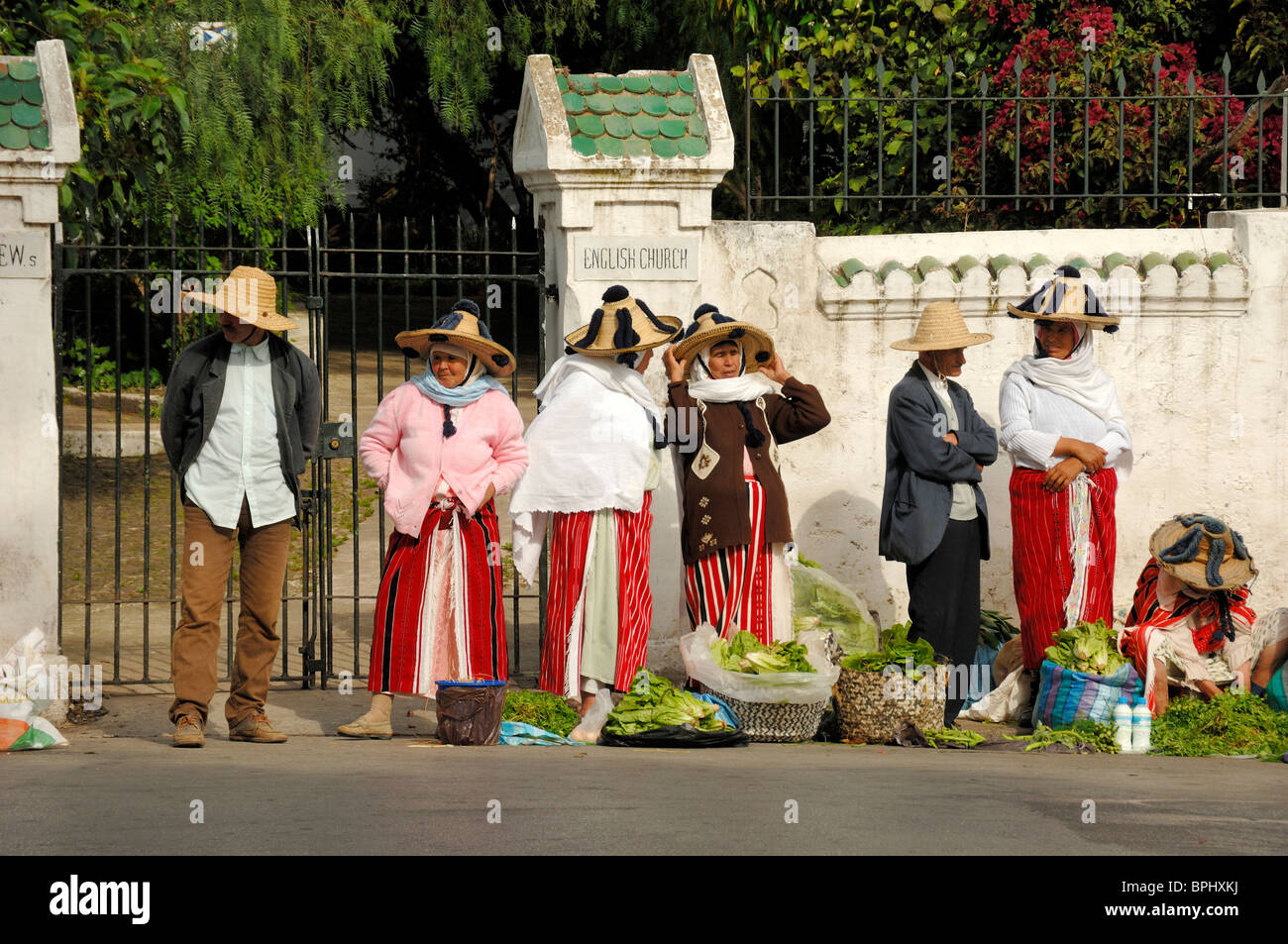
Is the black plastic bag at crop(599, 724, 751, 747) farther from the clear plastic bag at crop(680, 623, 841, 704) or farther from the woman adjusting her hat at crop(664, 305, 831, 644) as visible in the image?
the woman adjusting her hat at crop(664, 305, 831, 644)

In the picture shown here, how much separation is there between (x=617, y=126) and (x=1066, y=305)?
2361 mm

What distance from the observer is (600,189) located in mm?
8359

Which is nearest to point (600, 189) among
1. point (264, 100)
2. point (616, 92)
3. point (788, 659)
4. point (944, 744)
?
point (616, 92)

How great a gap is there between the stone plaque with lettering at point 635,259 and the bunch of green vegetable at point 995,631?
2.31 m

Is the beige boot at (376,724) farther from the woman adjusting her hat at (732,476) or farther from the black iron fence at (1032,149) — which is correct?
the black iron fence at (1032,149)

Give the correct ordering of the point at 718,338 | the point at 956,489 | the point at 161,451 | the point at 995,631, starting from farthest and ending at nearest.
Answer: the point at 161,451 < the point at 995,631 < the point at 956,489 < the point at 718,338

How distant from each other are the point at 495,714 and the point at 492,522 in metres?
0.86

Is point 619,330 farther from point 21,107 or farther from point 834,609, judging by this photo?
point 21,107

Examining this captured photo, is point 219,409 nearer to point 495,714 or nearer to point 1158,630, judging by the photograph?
point 495,714

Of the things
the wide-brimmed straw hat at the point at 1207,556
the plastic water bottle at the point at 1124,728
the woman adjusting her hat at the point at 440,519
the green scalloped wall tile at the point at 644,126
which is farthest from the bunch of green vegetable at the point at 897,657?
the green scalloped wall tile at the point at 644,126

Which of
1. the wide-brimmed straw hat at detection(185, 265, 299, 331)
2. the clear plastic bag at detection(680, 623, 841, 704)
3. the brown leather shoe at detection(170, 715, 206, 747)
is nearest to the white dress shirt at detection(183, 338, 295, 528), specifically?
the wide-brimmed straw hat at detection(185, 265, 299, 331)

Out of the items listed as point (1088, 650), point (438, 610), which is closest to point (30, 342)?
point (438, 610)

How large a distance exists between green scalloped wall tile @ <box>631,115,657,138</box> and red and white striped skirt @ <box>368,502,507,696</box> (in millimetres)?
2197

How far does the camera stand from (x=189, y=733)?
279 inches
